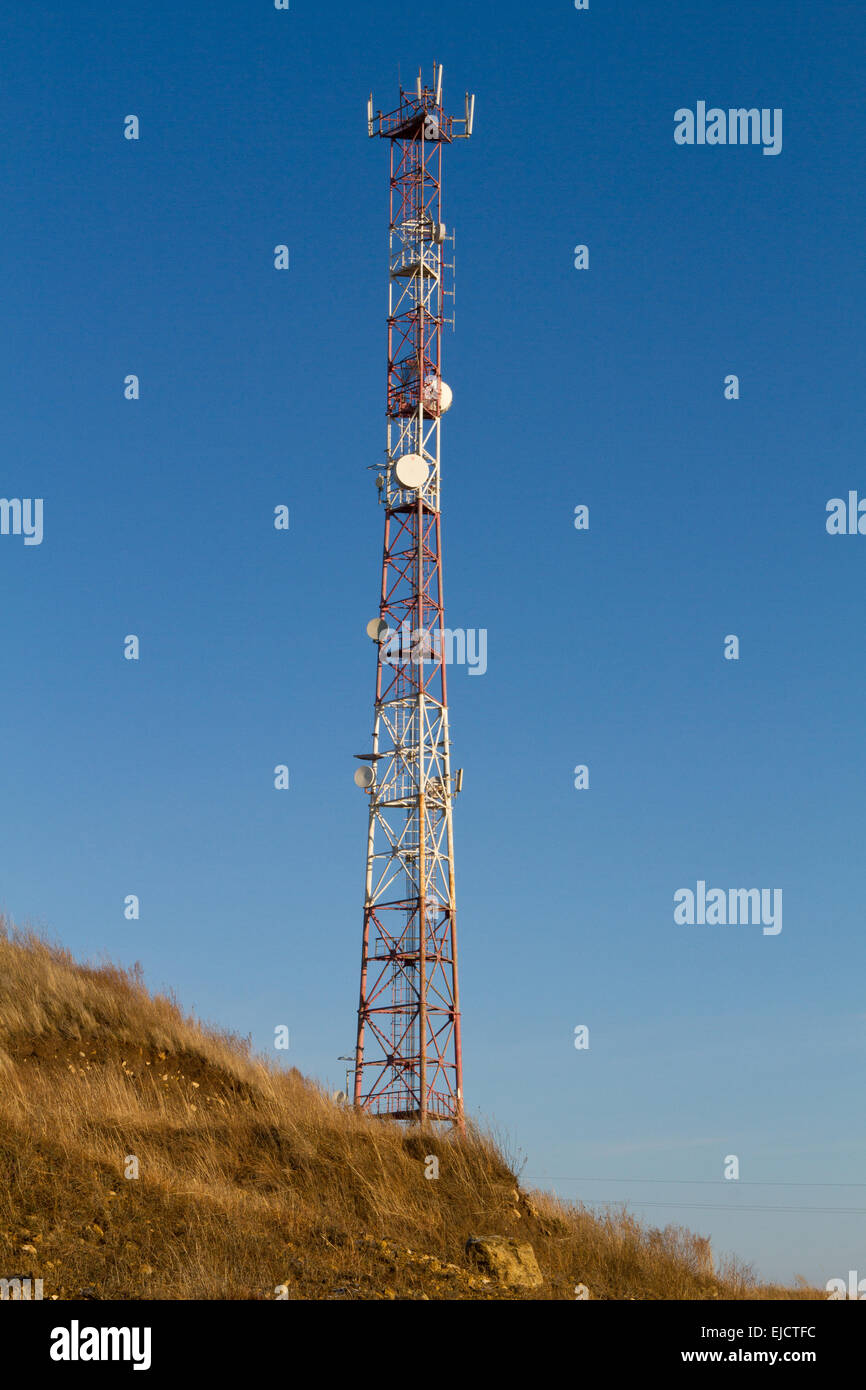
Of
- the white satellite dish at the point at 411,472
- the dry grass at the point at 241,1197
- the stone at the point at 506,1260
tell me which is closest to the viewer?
the dry grass at the point at 241,1197

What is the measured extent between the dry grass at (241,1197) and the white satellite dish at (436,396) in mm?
23073

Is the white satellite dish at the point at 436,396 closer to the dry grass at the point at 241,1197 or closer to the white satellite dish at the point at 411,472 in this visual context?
the white satellite dish at the point at 411,472

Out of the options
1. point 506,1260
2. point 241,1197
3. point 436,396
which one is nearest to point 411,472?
point 436,396

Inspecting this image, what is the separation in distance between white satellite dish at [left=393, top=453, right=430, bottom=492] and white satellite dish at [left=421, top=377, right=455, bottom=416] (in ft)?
6.07

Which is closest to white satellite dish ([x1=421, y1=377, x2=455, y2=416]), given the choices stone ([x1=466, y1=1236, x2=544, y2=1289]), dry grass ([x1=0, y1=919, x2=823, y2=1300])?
dry grass ([x1=0, y1=919, x2=823, y2=1300])

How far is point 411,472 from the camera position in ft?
128

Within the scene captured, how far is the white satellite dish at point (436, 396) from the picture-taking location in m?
40.0

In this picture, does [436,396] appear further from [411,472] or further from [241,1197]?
[241,1197]

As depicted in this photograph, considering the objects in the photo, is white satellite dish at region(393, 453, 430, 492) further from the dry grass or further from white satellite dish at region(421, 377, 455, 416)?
the dry grass

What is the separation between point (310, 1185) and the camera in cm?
1708

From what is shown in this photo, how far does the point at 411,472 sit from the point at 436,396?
260 cm

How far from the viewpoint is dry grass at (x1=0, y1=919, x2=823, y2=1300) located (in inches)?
553

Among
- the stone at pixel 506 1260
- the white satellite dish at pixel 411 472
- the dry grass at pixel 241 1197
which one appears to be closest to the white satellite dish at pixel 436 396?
the white satellite dish at pixel 411 472

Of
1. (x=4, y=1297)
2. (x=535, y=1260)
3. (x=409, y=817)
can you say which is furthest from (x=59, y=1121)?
(x=409, y=817)
